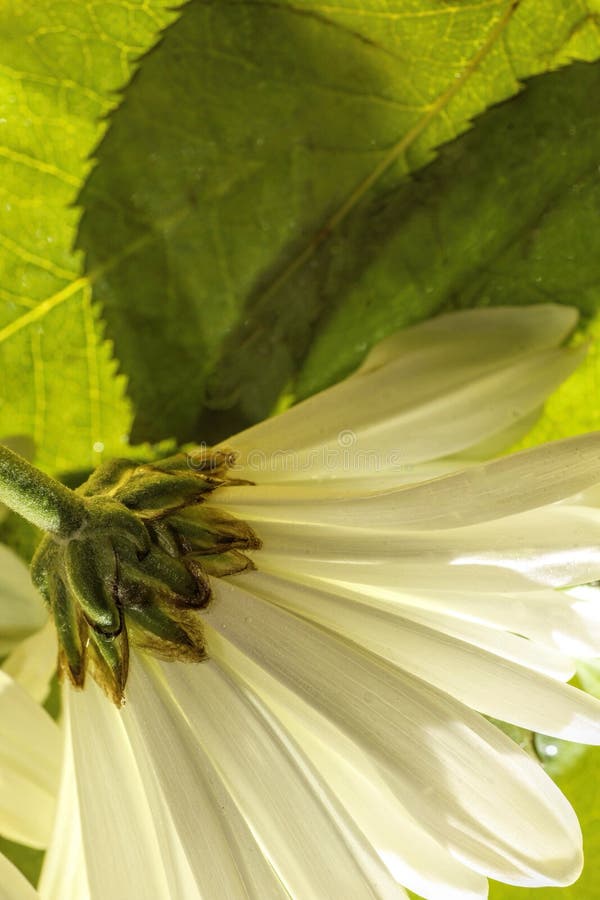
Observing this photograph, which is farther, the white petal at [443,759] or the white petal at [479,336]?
the white petal at [479,336]

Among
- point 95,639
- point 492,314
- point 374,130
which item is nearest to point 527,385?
point 492,314

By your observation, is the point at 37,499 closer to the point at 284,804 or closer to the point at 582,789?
the point at 284,804

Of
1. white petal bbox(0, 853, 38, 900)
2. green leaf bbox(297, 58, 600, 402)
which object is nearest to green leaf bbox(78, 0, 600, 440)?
green leaf bbox(297, 58, 600, 402)

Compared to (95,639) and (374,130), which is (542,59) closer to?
(374,130)

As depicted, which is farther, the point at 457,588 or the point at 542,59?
the point at 542,59

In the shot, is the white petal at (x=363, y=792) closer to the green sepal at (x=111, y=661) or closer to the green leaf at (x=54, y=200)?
the green sepal at (x=111, y=661)

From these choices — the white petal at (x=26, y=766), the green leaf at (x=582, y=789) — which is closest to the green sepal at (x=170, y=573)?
the white petal at (x=26, y=766)

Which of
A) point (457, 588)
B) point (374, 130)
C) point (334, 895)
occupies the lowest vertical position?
point (334, 895)
